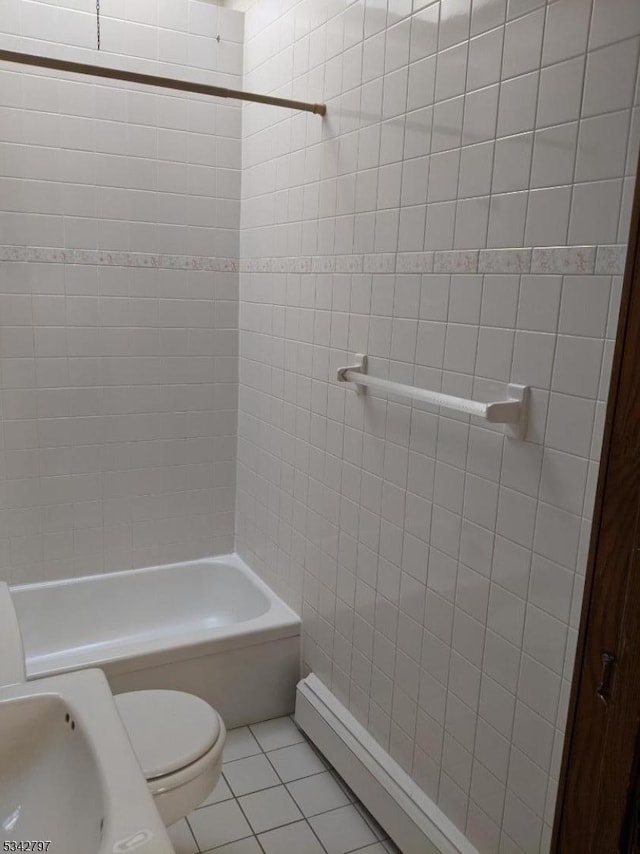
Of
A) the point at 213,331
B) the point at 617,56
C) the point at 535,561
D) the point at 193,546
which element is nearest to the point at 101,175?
the point at 213,331

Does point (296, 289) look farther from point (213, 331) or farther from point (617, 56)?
point (617, 56)

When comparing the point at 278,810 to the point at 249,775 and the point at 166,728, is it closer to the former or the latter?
the point at 249,775

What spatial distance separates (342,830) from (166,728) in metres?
0.66

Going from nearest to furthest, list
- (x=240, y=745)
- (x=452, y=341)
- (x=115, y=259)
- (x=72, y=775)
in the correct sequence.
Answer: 1. (x=72, y=775)
2. (x=452, y=341)
3. (x=240, y=745)
4. (x=115, y=259)

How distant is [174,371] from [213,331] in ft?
0.76

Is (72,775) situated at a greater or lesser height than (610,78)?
lesser

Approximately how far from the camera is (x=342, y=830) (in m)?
1.98

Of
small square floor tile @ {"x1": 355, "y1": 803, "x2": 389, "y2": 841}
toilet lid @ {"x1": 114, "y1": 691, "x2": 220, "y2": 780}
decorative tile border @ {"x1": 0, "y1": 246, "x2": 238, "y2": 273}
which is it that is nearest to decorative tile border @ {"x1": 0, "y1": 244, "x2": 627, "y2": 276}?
decorative tile border @ {"x1": 0, "y1": 246, "x2": 238, "y2": 273}

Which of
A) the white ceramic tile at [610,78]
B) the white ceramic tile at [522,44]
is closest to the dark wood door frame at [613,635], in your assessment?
the white ceramic tile at [610,78]

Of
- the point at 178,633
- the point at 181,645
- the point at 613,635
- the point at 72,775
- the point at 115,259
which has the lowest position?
the point at 178,633

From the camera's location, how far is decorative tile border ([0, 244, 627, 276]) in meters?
1.28

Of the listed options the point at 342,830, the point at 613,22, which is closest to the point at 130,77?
the point at 613,22

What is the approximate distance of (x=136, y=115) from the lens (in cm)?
256

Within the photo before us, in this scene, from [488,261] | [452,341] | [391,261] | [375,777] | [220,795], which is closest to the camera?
[488,261]
